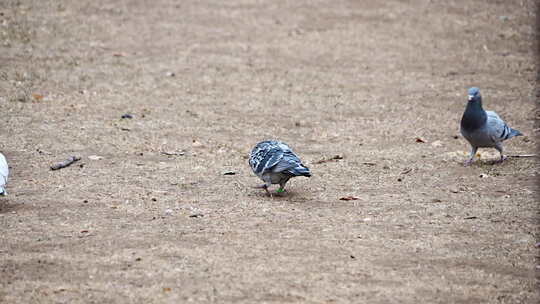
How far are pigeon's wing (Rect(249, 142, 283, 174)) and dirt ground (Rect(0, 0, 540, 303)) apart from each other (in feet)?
0.94

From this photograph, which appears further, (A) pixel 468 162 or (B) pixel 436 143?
(B) pixel 436 143

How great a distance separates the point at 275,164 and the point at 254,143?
219 cm

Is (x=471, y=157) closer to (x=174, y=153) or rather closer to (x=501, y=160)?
(x=501, y=160)

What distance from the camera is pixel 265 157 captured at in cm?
599

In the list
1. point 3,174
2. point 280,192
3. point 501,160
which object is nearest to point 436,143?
point 501,160

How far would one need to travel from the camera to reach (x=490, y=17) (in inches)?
530

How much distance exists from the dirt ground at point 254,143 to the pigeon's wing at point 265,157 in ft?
0.94

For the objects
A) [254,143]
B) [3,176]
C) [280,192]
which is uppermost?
[3,176]

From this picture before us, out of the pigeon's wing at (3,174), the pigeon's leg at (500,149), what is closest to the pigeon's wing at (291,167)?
the pigeon's wing at (3,174)

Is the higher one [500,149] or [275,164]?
[275,164]

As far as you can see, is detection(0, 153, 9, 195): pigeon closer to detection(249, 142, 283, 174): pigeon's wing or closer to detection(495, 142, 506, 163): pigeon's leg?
detection(249, 142, 283, 174): pigeon's wing

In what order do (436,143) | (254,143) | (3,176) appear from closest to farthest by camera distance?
(3,176) → (254,143) → (436,143)

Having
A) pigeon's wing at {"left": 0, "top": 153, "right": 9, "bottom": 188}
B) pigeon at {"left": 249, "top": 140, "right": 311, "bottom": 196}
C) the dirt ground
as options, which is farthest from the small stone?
pigeon's wing at {"left": 0, "top": 153, "right": 9, "bottom": 188}

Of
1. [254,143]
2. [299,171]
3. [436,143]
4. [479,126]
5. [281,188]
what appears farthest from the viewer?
[436,143]
